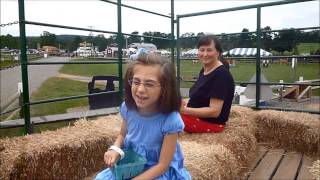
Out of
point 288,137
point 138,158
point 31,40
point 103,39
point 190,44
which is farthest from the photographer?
point 190,44

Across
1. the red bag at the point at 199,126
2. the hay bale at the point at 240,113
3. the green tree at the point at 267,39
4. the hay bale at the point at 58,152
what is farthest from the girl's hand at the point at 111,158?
the green tree at the point at 267,39

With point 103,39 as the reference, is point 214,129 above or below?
below

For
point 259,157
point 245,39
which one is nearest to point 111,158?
point 259,157

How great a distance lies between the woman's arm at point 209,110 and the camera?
259 cm

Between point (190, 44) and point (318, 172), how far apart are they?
10.7 feet

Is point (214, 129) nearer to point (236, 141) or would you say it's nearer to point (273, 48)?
point (236, 141)

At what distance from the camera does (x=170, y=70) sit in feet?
5.22

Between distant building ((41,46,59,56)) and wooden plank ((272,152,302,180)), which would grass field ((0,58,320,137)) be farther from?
wooden plank ((272,152,302,180))

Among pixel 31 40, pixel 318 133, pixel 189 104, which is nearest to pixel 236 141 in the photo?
pixel 189 104

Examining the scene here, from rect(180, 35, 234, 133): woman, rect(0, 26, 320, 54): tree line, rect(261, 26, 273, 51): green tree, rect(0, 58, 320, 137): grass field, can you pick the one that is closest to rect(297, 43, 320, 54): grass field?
rect(0, 26, 320, 54): tree line

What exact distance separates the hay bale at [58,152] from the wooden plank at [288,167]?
1.32m

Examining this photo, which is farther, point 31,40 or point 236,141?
point 31,40

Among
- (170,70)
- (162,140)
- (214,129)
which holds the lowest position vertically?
(214,129)

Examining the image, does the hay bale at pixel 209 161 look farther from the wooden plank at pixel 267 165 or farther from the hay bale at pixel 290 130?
the hay bale at pixel 290 130
